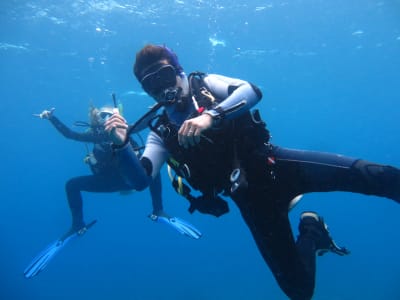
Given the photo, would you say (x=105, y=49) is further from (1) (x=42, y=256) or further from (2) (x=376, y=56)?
(2) (x=376, y=56)

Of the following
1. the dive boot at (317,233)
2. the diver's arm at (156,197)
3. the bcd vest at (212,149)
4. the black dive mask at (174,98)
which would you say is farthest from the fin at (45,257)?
the dive boot at (317,233)

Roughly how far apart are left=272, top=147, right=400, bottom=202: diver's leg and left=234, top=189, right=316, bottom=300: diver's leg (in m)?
0.32

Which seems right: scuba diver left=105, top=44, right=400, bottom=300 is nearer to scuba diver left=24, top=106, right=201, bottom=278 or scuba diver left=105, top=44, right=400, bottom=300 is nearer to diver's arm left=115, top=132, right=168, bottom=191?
diver's arm left=115, top=132, right=168, bottom=191

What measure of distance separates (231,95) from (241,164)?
80cm

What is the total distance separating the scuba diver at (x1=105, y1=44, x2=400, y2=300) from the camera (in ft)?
11.3

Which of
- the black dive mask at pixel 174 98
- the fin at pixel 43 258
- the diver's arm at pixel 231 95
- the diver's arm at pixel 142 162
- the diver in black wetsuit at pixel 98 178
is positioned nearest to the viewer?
the diver's arm at pixel 231 95

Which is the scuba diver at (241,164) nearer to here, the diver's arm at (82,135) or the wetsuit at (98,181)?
the wetsuit at (98,181)

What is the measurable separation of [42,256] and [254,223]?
22.0 ft

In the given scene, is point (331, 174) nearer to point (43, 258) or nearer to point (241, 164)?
point (241, 164)

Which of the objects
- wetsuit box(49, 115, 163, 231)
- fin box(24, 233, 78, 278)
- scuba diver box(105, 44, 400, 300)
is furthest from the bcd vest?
fin box(24, 233, 78, 278)

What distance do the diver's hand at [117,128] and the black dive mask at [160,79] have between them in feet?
1.70

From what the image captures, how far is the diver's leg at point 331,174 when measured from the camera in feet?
10.6

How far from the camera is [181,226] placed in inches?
328

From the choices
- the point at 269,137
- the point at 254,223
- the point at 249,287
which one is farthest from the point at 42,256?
the point at 249,287
